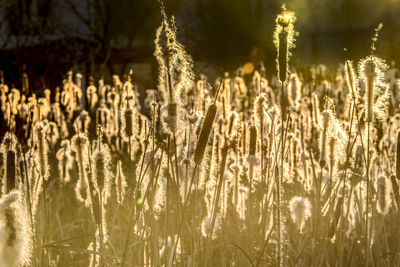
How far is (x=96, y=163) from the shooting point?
159 cm

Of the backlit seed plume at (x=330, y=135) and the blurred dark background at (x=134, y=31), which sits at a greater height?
the blurred dark background at (x=134, y=31)

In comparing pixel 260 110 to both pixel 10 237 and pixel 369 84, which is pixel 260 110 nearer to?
pixel 369 84

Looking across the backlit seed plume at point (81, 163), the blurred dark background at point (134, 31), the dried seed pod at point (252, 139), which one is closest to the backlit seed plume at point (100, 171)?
the backlit seed plume at point (81, 163)

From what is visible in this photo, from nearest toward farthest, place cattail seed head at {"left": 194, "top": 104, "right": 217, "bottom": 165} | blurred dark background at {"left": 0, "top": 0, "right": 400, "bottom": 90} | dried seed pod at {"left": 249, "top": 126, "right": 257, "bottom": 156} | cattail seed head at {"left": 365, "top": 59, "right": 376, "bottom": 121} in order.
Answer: cattail seed head at {"left": 194, "top": 104, "right": 217, "bottom": 165}
cattail seed head at {"left": 365, "top": 59, "right": 376, "bottom": 121}
dried seed pod at {"left": 249, "top": 126, "right": 257, "bottom": 156}
blurred dark background at {"left": 0, "top": 0, "right": 400, "bottom": 90}

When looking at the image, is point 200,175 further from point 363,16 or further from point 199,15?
point 363,16

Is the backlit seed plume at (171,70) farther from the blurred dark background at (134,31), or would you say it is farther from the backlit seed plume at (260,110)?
the blurred dark background at (134,31)

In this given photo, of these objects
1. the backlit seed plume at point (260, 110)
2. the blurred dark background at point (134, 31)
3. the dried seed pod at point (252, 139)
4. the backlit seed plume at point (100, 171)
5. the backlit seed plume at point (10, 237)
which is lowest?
the backlit seed plume at point (10, 237)

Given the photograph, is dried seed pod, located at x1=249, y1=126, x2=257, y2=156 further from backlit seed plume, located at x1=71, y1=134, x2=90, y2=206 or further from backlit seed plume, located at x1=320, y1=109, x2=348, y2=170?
backlit seed plume, located at x1=71, y1=134, x2=90, y2=206

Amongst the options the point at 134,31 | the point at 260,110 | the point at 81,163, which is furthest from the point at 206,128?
the point at 134,31

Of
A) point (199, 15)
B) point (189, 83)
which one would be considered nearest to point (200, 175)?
point (189, 83)

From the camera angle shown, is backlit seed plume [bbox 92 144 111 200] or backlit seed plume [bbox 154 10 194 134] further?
backlit seed plume [bbox 92 144 111 200]

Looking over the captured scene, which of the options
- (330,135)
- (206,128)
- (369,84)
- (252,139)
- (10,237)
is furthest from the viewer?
(330,135)

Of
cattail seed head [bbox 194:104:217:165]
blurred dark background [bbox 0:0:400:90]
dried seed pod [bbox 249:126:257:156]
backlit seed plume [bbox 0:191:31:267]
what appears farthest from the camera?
blurred dark background [bbox 0:0:400:90]

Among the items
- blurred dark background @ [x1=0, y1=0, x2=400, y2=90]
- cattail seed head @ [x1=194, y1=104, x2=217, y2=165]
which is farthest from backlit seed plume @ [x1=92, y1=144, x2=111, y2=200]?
blurred dark background @ [x1=0, y1=0, x2=400, y2=90]
